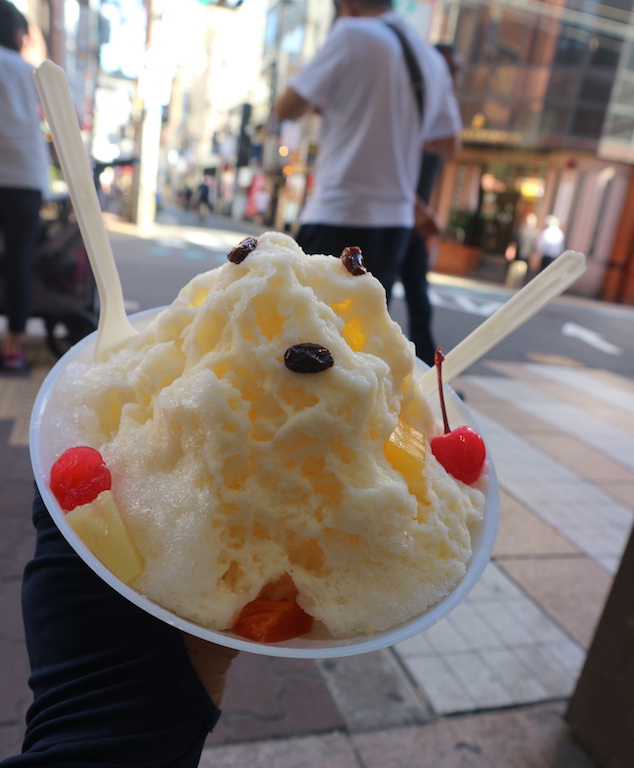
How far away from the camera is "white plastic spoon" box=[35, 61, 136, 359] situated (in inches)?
31.5

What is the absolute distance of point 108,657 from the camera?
77 centimetres

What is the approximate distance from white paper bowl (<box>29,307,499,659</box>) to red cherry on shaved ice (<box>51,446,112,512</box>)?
0.04 ft

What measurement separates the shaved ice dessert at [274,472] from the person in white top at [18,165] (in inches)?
129

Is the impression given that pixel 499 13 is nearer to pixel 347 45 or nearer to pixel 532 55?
pixel 532 55

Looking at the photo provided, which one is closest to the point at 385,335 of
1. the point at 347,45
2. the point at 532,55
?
the point at 347,45

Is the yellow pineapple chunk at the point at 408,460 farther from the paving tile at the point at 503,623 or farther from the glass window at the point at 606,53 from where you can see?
the glass window at the point at 606,53

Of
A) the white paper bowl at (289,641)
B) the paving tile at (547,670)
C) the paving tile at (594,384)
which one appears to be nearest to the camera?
the white paper bowl at (289,641)

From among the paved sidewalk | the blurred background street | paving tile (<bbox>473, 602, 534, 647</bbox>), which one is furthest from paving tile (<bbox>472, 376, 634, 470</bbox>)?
paving tile (<bbox>473, 602, 534, 647</bbox>)

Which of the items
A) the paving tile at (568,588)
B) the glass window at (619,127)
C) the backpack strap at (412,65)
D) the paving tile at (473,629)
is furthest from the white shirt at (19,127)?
the glass window at (619,127)

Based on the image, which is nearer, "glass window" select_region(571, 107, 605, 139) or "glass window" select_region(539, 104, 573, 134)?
"glass window" select_region(571, 107, 605, 139)

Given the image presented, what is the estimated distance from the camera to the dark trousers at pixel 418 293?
337 centimetres

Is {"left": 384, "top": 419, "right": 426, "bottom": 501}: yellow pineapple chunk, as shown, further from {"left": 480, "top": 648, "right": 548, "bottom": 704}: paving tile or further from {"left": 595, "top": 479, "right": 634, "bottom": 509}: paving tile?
{"left": 595, "top": 479, "right": 634, "bottom": 509}: paving tile

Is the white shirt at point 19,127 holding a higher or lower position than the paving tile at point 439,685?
higher

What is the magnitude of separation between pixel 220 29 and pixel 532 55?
994 inches
